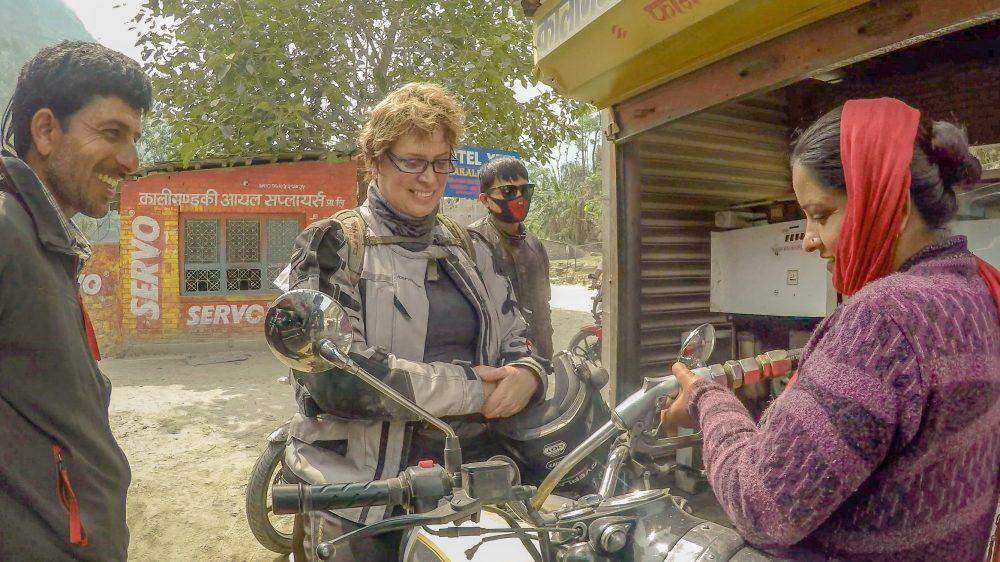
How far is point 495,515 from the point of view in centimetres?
145

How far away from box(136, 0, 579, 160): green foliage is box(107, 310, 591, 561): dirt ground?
3.17 meters

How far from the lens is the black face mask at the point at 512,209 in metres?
3.94

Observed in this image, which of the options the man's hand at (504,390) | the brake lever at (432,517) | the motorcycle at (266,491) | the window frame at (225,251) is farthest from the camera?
the window frame at (225,251)

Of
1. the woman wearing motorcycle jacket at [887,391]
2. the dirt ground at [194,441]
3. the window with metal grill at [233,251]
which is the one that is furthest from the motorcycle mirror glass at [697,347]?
the window with metal grill at [233,251]

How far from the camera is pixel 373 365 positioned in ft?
5.16

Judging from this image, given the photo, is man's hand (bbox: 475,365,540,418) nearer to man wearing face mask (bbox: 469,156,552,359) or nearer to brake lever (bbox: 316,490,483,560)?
brake lever (bbox: 316,490,483,560)

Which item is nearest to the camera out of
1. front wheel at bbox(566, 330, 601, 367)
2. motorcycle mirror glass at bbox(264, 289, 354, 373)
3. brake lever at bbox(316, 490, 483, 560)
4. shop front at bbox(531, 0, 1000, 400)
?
brake lever at bbox(316, 490, 483, 560)

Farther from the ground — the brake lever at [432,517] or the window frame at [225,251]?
the window frame at [225,251]

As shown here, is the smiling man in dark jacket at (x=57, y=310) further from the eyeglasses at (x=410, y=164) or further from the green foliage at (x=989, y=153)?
the green foliage at (x=989, y=153)

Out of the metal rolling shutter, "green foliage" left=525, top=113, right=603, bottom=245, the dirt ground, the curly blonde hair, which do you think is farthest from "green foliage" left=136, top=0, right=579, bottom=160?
"green foliage" left=525, top=113, right=603, bottom=245

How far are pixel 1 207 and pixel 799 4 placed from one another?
2.44 m

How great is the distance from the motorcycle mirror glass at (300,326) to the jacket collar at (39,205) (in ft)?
1.71

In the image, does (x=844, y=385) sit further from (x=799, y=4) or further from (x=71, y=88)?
(x=799, y=4)

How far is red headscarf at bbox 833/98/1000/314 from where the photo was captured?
3.36 feet
